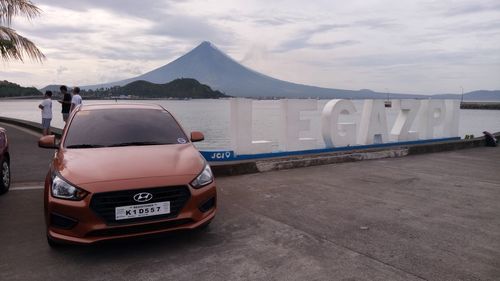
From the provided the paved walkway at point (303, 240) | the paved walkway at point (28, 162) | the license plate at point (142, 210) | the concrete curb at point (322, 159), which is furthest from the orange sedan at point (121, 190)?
the paved walkway at point (28, 162)

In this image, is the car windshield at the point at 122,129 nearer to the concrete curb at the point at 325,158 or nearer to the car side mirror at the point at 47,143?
the car side mirror at the point at 47,143

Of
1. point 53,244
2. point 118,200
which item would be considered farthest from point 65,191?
point 53,244

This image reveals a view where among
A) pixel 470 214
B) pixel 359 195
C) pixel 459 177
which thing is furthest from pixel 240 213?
pixel 459 177

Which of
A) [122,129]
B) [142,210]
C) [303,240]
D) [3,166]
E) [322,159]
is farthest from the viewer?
[322,159]

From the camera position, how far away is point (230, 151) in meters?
8.61

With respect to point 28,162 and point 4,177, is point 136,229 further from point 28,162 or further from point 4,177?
point 28,162

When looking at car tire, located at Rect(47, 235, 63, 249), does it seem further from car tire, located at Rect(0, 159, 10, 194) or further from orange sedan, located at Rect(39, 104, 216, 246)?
car tire, located at Rect(0, 159, 10, 194)

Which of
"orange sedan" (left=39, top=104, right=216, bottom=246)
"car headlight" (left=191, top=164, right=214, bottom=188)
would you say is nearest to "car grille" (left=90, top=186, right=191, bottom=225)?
"orange sedan" (left=39, top=104, right=216, bottom=246)

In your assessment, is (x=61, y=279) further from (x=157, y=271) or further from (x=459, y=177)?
(x=459, y=177)

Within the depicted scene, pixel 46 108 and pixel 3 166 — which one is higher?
pixel 46 108

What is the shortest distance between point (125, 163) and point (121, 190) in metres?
0.47

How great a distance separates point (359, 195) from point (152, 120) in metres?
3.56

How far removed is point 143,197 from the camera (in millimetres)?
3664

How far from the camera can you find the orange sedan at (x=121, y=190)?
3.59 m
